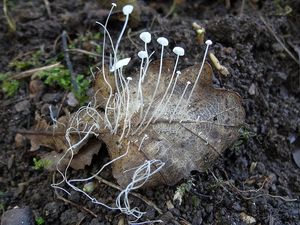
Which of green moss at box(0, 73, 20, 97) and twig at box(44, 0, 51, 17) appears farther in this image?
twig at box(44, 0, 51, 17)

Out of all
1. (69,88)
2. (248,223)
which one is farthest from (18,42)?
(248,223)

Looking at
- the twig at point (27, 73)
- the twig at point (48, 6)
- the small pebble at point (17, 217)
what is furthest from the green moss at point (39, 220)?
the twig at point (48, 6)

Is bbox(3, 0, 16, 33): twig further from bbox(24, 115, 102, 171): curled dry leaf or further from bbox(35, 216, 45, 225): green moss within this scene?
bbox(35, 216, 45, 225): green moss

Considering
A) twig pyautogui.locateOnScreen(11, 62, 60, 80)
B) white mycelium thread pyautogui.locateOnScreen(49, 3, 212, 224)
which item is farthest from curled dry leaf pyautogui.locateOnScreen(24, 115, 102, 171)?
twig pyautogui.locateOnScreen(11, 62, 60, 80)

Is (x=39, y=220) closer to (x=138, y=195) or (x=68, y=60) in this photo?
(x=138, y=195)

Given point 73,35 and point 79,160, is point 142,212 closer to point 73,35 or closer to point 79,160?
point 79,160

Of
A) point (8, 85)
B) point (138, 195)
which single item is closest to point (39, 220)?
point (138, 195)

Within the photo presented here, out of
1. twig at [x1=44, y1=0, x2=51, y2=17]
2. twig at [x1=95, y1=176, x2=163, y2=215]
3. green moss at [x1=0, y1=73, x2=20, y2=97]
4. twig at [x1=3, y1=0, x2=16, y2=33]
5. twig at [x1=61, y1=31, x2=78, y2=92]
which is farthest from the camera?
twig at [x1=44, y1=0, x2=51, y2=17]

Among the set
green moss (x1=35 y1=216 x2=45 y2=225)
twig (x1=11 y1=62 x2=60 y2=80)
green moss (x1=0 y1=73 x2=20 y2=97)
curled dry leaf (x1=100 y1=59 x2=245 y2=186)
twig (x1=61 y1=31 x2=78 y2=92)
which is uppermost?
curled dry leaf (x1=100 y1=59 x2=245 y2=186)
